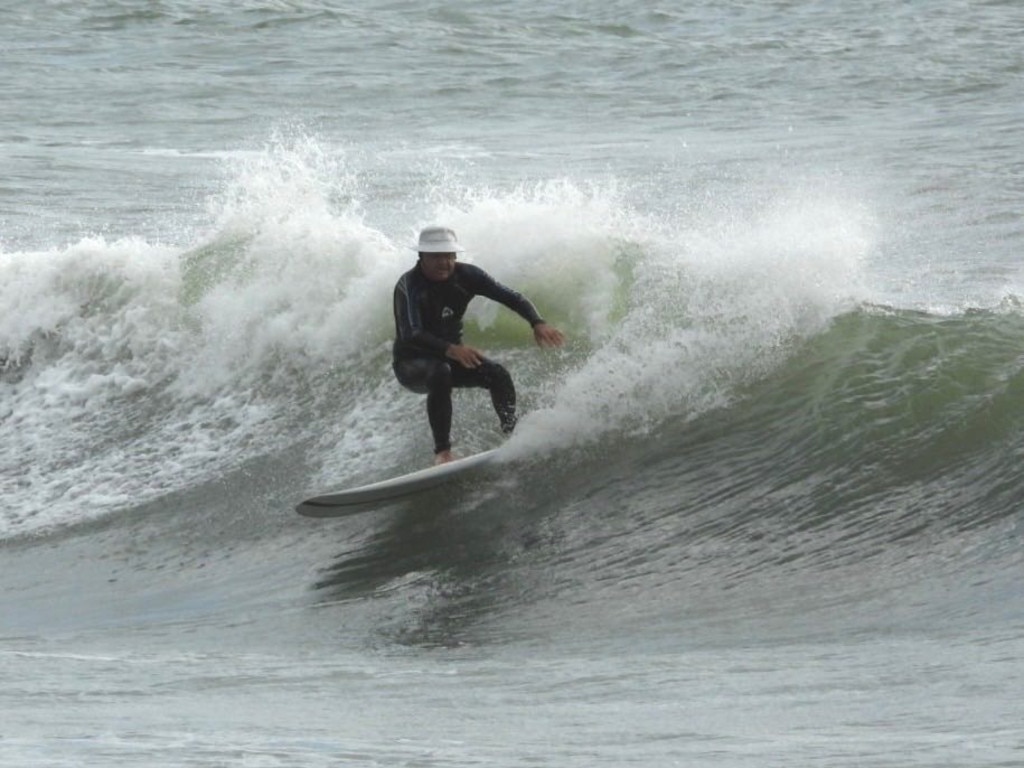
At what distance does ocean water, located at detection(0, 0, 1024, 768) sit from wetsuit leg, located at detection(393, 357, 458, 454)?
36 centimetres

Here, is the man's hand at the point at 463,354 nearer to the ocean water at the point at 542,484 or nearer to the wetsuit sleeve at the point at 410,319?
the wetsuit sleeve at the point at 410,319

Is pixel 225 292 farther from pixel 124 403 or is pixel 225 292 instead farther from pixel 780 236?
pixel 780 236

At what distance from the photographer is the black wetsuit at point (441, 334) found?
897 cm

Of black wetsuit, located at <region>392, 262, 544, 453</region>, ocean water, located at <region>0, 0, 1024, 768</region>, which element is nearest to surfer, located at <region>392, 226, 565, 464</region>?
black wetsuit, located at <region>392, 262, 544, 453</region>

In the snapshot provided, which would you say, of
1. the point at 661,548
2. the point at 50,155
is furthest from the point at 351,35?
the point at 661,548

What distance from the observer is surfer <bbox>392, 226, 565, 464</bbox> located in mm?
8891

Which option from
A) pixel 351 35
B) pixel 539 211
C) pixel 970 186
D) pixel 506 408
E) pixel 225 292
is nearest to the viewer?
pixel 506 408

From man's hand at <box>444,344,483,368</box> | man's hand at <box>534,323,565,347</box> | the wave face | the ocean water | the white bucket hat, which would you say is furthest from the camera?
man's hand at <box>534,323,565,347</box>

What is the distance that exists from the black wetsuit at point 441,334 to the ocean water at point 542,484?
0.45 metres

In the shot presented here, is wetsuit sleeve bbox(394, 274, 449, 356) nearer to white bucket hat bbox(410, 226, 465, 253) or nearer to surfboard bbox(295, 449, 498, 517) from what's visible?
white bucket hat bbox(410, 226, 465, 253)

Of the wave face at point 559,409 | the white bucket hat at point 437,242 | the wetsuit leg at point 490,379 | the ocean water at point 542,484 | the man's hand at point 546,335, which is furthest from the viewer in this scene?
the wetsuit leg at point 490,379

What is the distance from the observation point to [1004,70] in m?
25.6

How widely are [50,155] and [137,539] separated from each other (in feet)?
42.3

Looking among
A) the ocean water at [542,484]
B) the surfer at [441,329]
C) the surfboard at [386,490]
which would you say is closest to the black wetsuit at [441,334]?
the surfer at [441,329]
